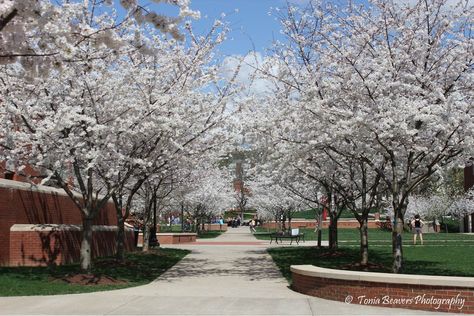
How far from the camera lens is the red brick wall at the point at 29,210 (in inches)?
689

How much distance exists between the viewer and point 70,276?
48.7ft

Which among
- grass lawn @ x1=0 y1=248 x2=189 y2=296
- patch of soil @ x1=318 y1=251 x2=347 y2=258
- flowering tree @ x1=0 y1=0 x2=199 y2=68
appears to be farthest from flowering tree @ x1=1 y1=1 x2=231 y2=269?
patch of soil @ x1=318 y1=251 x2=347 y2=258

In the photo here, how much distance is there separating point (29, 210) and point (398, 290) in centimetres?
1261

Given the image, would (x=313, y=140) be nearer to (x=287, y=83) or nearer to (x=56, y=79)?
(x=287, y=83)

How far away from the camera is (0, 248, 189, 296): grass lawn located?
13008mm

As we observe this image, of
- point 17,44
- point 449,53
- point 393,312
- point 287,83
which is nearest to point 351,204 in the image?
point 287,83

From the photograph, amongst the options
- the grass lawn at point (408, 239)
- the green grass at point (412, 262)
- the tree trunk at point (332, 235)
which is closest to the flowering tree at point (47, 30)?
the green grass at point (412, 262)

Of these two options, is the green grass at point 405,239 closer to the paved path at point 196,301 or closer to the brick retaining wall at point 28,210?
the brick retaining wall at point 28,210

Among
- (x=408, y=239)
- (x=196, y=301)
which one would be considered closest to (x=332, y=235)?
(x=196, y=301)

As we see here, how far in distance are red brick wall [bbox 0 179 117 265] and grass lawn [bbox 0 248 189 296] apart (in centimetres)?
136

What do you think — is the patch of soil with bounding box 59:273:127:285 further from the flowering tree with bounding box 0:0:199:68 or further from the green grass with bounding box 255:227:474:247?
the green grass with bounding box 255:227:474:247

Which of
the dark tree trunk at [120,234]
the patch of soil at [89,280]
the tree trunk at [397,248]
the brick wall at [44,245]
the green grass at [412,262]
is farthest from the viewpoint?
the dark tree trunk at [120,234]

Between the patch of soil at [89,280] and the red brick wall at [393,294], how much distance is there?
524 centimetres

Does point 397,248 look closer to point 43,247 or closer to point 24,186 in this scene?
point 43,247
